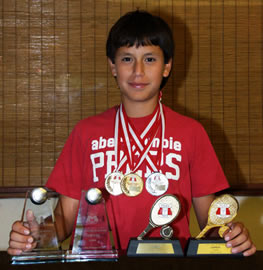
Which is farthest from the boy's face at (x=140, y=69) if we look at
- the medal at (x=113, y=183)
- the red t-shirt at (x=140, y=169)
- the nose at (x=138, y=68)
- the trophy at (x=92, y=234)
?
the trophy at (x=92, y=234)

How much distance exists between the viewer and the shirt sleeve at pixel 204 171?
1.40 metres

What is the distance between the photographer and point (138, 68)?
1.34 metres

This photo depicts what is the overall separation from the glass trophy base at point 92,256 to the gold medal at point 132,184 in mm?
360

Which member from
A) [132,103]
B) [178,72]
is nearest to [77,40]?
[178,72]

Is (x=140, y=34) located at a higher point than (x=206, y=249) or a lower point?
higher

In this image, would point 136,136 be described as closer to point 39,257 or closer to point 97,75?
point 39,257

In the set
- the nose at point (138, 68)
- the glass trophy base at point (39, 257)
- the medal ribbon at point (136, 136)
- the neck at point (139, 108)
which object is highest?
the nose at point (138, 68)

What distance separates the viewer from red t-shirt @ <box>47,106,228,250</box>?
1.34 meters

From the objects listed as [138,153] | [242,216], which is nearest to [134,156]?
[138,153]

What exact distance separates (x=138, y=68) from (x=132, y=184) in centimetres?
33

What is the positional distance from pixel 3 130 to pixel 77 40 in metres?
0.58

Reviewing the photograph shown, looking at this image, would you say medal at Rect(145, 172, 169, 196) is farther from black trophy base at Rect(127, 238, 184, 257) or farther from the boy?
black trophy base at Rect(127, 238, 184, 257)

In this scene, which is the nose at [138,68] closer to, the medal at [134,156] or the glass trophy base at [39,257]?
the medal at [134,156]

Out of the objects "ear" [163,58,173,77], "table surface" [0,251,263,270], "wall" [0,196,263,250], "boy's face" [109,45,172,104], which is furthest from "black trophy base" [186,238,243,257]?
"wall" [0,196,263,250]
